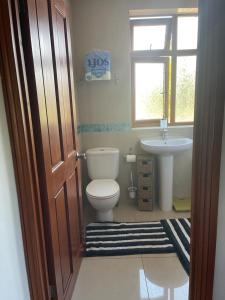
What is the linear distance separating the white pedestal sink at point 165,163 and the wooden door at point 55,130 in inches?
41.1

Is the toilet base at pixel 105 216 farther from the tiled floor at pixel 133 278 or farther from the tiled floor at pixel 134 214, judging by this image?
the tiled floor at pixel 133 278

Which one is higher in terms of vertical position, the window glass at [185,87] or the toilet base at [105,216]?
the window glass at [185,87]

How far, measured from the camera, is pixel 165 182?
2643mm

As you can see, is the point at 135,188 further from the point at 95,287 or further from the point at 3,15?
the point at 3,15

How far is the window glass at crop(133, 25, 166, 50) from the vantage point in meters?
2.68

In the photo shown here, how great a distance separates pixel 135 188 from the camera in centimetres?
281

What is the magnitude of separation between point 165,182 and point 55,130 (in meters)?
1.75

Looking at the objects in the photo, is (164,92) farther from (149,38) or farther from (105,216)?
(105,216)

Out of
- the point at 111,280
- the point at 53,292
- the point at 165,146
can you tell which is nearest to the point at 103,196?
the point at 111,280

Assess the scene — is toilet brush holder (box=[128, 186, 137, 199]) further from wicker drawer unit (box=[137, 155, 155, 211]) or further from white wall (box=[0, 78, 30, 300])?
white wall (box=[0, 78, 30, 300])

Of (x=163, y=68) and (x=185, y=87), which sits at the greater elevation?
(x=163, y=68)

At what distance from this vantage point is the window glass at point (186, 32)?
8.61 feet

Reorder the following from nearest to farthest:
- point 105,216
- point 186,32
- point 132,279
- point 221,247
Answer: point 221,247 < point 132,279 < point 105,216 < point 186,32

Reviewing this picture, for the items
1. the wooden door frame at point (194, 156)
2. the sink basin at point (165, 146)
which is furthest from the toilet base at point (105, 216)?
the wooden door frame at point (194, 156)
